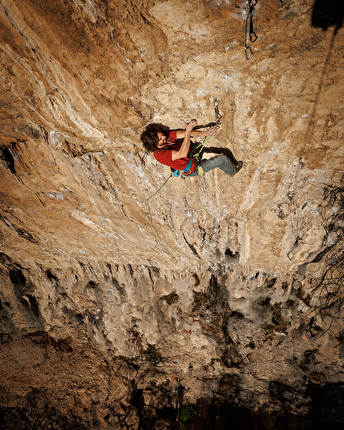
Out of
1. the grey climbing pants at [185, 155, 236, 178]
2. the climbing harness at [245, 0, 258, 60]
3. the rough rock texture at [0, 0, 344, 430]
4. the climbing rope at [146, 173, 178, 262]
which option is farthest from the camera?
the climbing rope at [146, 173, 178, 262]

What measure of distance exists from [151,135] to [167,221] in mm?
2201

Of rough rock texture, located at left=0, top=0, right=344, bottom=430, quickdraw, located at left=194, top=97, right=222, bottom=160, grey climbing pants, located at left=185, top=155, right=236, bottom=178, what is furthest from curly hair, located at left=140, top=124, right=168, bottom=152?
grey climbing pants, located at left=185, top=155, right=236, bottom=178

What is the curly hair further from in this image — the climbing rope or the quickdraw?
the climbing rope

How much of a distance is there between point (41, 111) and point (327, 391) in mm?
8785

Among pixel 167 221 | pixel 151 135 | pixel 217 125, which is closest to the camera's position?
pixel 217 125

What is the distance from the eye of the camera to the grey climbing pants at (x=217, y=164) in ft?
11.0

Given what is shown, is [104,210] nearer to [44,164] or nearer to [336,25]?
[44,164]

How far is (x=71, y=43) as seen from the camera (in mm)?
2418

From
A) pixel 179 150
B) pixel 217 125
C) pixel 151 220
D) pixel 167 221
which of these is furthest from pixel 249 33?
pixel 151 220

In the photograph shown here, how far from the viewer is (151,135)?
3.21 meters

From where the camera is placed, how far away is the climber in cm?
314

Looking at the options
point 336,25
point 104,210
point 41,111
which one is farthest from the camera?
point 104,210

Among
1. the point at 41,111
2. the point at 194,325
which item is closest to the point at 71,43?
the point at 41,111

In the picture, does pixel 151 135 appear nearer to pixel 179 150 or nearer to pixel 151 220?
pixel 179 150
